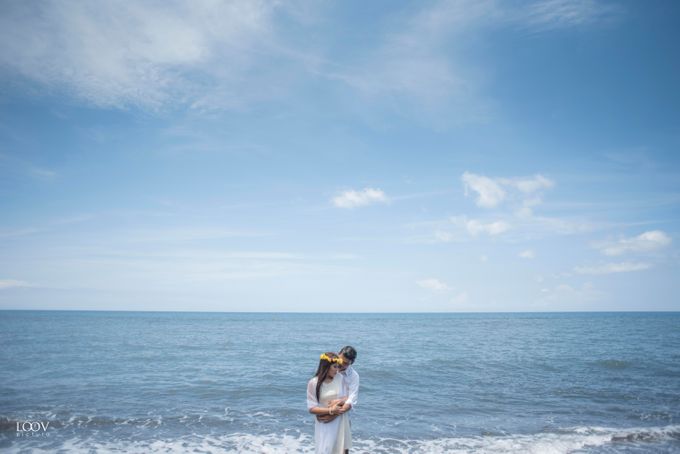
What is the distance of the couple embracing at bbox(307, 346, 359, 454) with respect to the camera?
19.0ft

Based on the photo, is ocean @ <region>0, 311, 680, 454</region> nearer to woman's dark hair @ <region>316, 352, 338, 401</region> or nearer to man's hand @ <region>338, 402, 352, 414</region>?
man's hand @ <region>338, 402, 352, 414</region>

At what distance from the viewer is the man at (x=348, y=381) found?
19.1 feet

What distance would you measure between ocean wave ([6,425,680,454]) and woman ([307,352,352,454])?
5.30 metres

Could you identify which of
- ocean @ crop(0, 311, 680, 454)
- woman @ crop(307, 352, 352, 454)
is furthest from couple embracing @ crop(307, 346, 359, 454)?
ocean @ crop(0, 311, 680, 454)

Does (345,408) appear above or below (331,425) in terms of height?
above

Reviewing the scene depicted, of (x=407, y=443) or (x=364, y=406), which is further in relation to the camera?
(x=364, y=406)

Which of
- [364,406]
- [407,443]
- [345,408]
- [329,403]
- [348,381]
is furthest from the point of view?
[364,406]

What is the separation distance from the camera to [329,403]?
5871 mm

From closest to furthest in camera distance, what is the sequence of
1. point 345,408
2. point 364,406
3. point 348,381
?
point 345,408 < point 348,381 < point 364,406

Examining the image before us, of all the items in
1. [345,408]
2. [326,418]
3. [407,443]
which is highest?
[345,408]

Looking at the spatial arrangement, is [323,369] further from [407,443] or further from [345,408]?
[407,443]

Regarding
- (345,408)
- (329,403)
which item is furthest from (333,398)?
(345,408)

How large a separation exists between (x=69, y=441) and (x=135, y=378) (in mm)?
10041

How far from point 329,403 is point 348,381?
0.44 m
